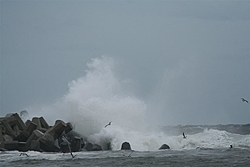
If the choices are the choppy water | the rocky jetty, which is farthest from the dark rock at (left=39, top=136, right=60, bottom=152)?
the choppy water

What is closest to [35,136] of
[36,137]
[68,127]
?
[36,137]


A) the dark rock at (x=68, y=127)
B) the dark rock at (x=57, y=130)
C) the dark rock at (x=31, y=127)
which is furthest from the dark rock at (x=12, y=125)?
the dark rock at (x=68, y=127)

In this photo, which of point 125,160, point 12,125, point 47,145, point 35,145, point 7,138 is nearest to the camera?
point 125,160

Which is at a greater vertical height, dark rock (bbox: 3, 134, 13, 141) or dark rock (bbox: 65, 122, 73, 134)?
dark rock (bbox: 65, 122, 73, 134)

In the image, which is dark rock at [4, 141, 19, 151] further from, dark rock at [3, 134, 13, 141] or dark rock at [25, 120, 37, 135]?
dark rock at [25, 120, 37, 135]

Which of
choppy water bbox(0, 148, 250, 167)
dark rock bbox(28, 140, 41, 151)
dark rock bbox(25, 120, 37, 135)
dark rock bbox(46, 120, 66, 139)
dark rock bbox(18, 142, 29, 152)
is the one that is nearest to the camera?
choppy water bbox(0, 148, 250, 167)

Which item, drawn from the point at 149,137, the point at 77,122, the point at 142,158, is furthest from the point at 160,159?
the point at 77,122

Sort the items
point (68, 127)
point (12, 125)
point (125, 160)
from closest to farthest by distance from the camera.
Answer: point (125, 160), point (12, 125), point (68, 127)

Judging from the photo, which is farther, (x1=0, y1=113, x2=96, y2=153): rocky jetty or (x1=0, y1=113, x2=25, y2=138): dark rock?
(x1=0, y1=113, x2=25, y2=138): dark rock

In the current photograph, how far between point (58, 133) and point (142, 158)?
593 cm

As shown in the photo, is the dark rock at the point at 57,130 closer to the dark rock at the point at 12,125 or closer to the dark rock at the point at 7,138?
the dark rock at the point at 7,138

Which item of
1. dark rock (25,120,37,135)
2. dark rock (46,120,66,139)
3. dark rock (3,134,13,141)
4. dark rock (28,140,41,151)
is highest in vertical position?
dark rock (25,120,37,135)

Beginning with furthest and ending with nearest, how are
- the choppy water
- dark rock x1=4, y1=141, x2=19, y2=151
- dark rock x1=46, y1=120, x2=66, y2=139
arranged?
dark rock x1=46, y1=120, x2=66, y2=139
dark rock x1=4, y1=141, x2=19, y2=151
the choppy water

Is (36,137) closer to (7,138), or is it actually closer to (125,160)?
(7,138)
